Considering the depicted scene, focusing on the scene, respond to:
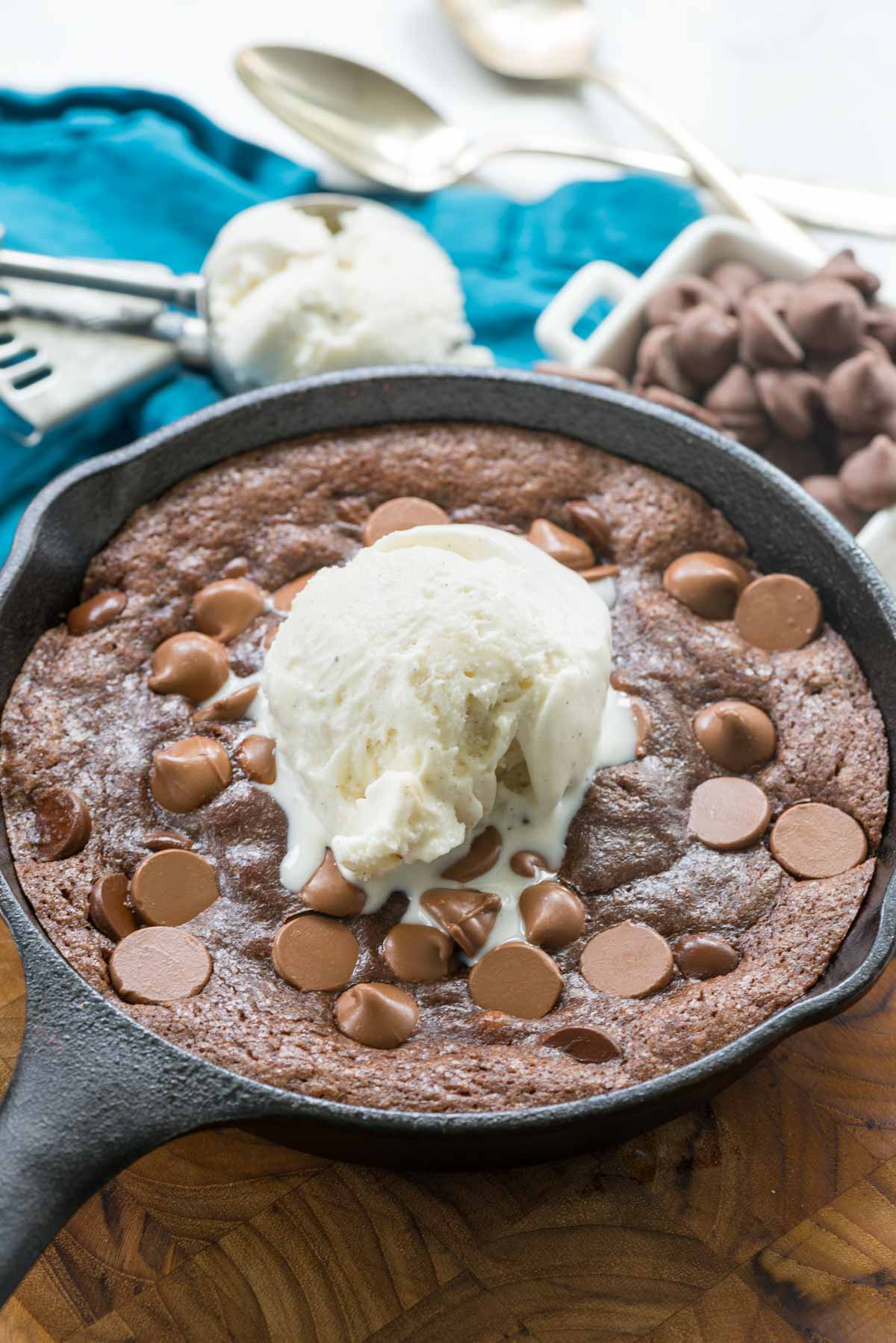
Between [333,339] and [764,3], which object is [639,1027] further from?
[764,3]

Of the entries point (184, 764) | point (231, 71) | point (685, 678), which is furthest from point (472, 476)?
point (231, 71)

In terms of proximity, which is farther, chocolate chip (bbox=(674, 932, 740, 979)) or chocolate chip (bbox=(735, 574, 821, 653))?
chocolate chip (bbox=(735, 574, 821, 653))

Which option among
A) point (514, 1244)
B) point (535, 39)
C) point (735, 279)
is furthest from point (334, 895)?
point (535, 39)

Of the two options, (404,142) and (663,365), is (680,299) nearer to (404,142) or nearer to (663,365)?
(663,365)

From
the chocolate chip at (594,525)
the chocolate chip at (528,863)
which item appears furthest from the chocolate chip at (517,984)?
the chocolate chip at (594,525)

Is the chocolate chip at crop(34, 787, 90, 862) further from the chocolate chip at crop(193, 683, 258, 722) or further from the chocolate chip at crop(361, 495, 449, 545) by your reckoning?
the chocolate chip at crop(361, 495, 449, 545)

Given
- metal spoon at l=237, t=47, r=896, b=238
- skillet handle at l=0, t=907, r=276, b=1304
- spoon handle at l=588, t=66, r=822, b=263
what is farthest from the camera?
metal spoon at l=237, t=47, r=896, b=238

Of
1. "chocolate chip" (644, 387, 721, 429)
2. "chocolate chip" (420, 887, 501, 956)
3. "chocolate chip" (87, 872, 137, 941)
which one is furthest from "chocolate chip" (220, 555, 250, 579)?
"chocolate chip" (644, 387, 721, 429)
